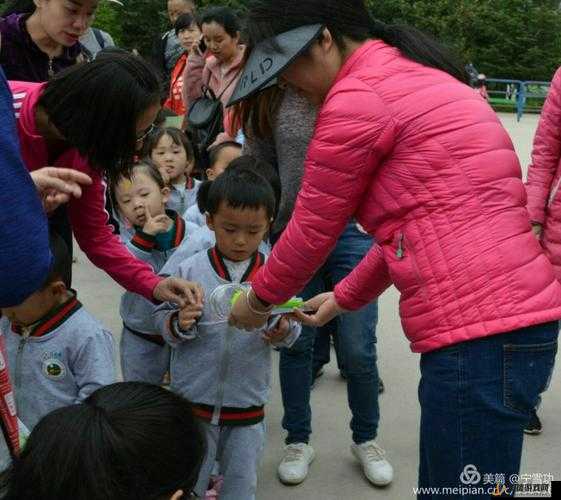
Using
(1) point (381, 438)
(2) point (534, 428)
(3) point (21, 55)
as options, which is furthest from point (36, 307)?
(2) point (534, 428)

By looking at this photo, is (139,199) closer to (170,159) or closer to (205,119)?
(170,159)

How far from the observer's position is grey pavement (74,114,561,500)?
3021mm

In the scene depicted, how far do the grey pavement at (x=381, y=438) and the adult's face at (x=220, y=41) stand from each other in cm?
173

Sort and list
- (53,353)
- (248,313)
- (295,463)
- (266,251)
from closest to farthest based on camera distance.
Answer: (248,313), (53,353), (266,251), (295,463)

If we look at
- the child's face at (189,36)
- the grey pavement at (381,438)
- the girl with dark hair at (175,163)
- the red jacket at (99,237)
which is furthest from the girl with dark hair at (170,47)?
the red jacket at (99,237)

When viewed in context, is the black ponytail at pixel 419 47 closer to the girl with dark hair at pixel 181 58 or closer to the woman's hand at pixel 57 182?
the woman's hand at pixel 57 182

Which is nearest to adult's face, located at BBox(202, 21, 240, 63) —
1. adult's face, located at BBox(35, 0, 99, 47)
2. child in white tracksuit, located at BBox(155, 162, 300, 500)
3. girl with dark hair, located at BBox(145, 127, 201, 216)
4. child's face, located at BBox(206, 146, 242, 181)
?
girl with dark hair, located at BBox(145, 127, 201, 216)

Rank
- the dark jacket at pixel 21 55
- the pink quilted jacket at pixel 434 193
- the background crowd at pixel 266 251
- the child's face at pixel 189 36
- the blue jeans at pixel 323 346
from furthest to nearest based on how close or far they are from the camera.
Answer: the child's face at pixel 189 36 → the blue jeans at pixel 323 346 → the dark jacket at pixel 21 55 → the pink quilted jacket at pixel 434 193 → the background crowd at pixel 266 251

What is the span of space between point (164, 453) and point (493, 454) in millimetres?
812

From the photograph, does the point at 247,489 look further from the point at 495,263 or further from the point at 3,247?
the point at 3,247

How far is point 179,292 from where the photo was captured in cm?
250

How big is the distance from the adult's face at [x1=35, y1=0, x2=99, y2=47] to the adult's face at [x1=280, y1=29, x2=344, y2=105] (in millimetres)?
929

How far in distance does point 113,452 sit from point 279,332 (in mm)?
1173

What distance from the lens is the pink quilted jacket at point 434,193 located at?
5.69ft
